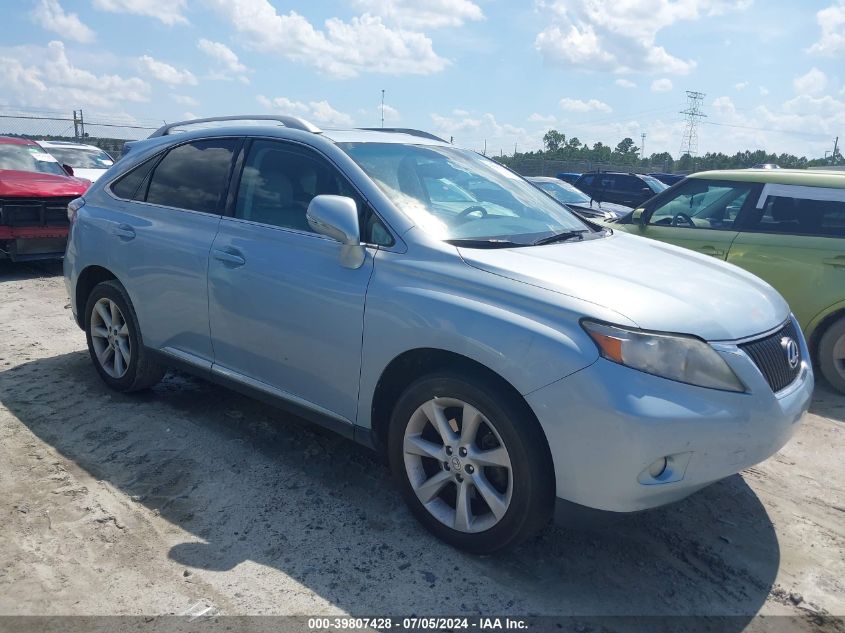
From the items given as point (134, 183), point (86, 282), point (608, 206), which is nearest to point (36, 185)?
point (86, 282)

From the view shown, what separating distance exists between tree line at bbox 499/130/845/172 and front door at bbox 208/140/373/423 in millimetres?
25103

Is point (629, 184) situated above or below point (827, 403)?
above

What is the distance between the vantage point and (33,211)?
852cm

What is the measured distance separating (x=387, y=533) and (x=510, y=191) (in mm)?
2069

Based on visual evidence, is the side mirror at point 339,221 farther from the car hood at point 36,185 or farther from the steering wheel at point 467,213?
the car hood at point 36,185

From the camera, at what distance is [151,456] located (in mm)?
3826

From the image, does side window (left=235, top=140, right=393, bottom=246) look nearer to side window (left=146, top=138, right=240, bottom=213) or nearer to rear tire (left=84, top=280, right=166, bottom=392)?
side window (left=146, top=138, right=240, bottom=213)

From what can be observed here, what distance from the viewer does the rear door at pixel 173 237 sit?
12.9 ft

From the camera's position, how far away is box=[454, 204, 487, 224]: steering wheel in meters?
3.34

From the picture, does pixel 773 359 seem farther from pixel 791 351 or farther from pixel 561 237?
pixel 561 237

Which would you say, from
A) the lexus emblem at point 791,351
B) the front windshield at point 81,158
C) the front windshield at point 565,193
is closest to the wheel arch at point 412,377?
the lexus emblem at point 791,351

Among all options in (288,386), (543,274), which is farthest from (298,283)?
(543,274)

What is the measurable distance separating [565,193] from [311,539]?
38.1 ft

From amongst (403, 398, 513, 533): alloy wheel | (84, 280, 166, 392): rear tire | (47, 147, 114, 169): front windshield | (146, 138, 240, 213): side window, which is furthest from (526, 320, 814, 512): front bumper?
(47, 147, 114, 169): front windshield
